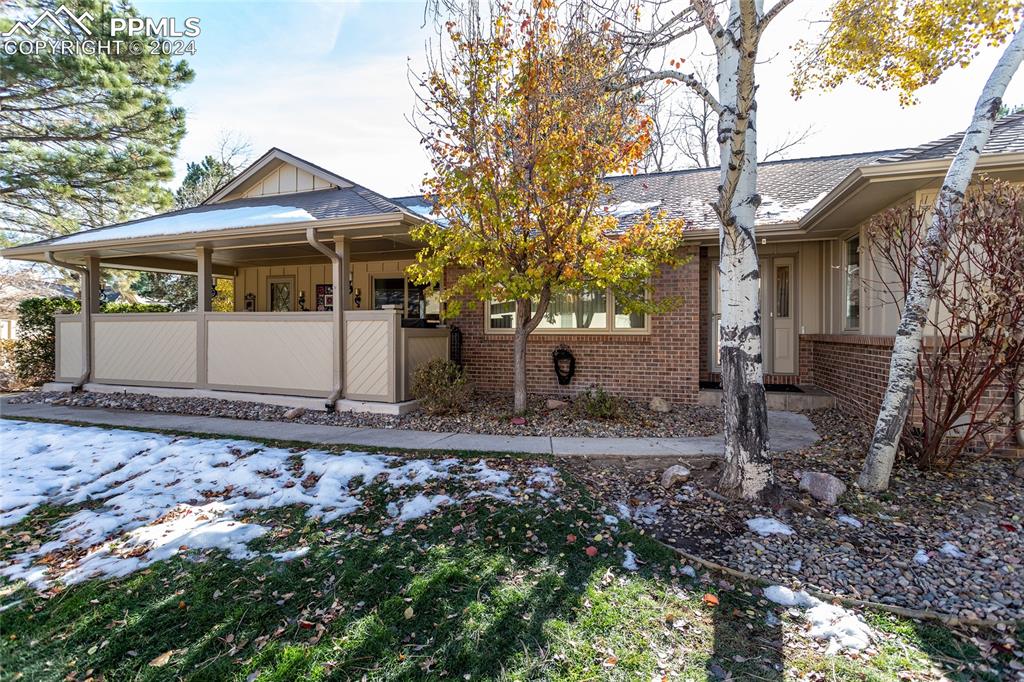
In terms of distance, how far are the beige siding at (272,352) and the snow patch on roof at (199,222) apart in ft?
4.88

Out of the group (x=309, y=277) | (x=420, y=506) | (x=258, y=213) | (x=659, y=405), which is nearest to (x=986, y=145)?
(x=659, y=405)

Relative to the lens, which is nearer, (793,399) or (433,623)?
(433,623)

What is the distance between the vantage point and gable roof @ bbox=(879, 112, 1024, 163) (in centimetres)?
484

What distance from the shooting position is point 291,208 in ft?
28.3

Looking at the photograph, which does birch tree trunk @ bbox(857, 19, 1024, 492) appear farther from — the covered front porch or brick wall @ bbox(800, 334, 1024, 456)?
the covered front porch

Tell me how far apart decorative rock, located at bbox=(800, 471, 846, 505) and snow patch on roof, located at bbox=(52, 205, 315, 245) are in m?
7.09

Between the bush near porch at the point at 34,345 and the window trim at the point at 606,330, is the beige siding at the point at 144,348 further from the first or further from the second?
the window trim at the point at 606,330

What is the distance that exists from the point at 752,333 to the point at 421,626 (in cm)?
314

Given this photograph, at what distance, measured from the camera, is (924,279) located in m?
3.96

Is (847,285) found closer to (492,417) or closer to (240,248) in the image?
(492,417)

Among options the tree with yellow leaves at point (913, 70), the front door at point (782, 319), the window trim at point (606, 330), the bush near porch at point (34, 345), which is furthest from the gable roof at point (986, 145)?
the bush near porch at point (34, 345)

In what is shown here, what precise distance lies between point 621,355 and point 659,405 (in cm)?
106

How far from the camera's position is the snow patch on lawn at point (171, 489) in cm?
310

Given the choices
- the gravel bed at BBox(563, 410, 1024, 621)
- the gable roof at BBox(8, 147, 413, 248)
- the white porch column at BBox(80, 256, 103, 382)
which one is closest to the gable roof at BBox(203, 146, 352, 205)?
the gable roof at BBox(8, 147, 413, 248)
